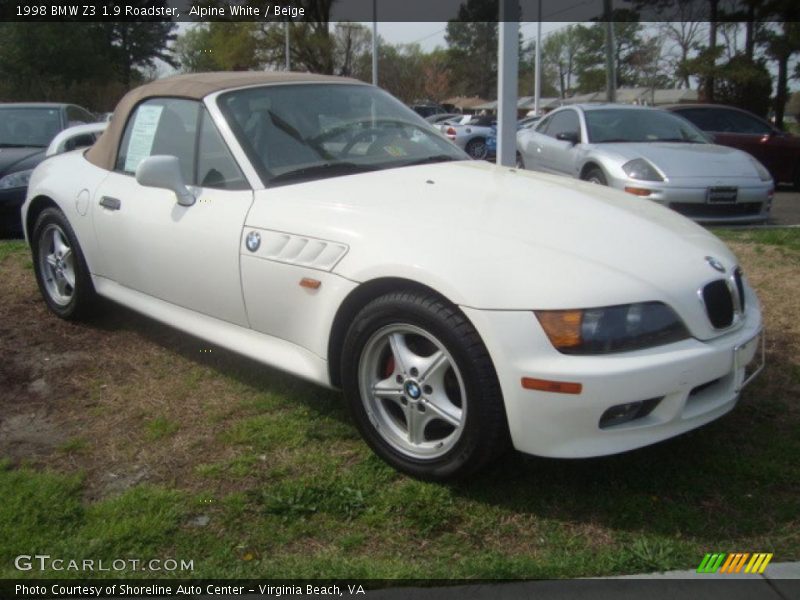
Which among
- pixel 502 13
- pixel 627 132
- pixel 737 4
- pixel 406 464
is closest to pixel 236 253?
pixel 406 464

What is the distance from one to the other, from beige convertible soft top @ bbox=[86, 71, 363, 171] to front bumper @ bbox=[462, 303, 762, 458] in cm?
208

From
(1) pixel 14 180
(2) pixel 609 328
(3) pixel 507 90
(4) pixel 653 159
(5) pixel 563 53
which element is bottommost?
(2) pixel 609 328

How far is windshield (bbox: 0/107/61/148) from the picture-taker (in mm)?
9352

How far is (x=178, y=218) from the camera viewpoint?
150 inches

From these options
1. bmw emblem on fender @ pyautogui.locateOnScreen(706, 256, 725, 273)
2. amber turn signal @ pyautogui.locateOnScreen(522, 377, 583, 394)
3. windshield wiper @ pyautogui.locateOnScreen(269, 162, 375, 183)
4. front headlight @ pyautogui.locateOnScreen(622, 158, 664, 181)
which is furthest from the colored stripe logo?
front headlight @ pyautogui.locateOnScreen(622, 158, 664, 181)

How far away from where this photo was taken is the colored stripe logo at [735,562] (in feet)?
8.39

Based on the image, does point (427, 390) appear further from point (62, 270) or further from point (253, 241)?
point (62, 270)

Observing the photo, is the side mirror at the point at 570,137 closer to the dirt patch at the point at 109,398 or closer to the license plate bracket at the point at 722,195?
the license plate bracket at the point at 722,195

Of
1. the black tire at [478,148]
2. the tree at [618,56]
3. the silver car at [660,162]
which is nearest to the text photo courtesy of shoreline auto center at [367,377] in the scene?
the silver car at [660,162]

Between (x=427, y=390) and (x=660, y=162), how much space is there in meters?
5.37

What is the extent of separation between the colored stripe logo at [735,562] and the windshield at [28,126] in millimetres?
8662

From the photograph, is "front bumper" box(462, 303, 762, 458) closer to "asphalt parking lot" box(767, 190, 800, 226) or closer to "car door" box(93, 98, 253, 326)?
"car door" box(93, 98, 253, 326)

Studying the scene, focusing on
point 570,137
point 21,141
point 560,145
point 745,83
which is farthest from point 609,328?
point 745,83

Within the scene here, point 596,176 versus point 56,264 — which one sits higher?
point 596,176
